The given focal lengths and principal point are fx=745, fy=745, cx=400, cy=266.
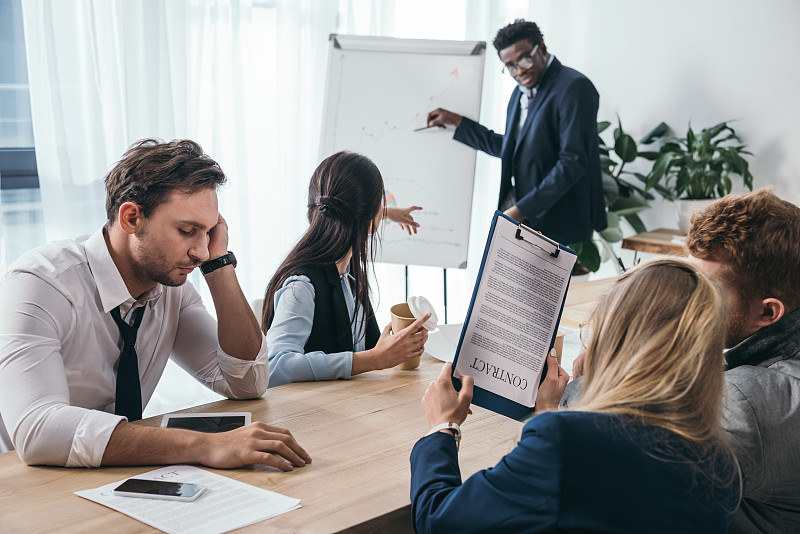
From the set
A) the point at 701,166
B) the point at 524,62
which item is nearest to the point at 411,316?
the point at 524,62

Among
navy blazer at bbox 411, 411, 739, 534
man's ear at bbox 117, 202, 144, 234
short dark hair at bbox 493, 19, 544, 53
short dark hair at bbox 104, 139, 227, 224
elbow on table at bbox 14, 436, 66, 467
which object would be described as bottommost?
elbow on table at bbox 14, 436, 66, 467

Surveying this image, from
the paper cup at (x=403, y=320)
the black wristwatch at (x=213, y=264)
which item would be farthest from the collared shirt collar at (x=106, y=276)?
the paper cup at (x=403, y=320)

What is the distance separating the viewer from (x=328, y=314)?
1.89m

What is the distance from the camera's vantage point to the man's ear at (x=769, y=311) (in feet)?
4.11

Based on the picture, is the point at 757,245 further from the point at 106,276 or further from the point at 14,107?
the point at 14,107

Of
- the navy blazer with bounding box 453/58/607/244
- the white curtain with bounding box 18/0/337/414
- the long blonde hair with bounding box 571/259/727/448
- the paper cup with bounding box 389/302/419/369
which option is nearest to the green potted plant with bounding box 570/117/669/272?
the navy blazer with bounding box 453/58/607/244

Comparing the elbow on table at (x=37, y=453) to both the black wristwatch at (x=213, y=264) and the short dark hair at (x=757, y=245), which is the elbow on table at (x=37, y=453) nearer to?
the black wristwatch at (x=213, y=264)

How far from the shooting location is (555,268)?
1.32 meters

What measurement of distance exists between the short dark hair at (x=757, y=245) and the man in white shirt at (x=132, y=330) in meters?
0.79

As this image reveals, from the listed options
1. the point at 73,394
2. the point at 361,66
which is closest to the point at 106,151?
the point at 361,66

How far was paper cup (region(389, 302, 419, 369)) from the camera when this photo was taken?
1705 mm

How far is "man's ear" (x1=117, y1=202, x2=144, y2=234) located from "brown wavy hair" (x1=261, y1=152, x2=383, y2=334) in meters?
0.47

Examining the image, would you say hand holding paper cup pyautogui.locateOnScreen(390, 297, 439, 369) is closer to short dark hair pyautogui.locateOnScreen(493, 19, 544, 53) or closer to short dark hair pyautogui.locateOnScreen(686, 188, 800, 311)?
short dark hair pyautogui.locateOnScreen(686, 188, 800, 311)

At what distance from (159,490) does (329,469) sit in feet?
0.87
